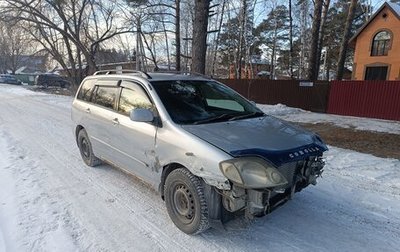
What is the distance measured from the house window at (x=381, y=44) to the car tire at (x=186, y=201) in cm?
2948

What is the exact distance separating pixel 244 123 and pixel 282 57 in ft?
142

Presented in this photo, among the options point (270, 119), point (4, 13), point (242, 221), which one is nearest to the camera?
point (242, 221)

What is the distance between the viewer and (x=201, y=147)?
308 cm

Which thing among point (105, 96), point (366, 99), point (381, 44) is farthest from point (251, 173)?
point (381, 44)

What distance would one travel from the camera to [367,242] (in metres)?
3.21

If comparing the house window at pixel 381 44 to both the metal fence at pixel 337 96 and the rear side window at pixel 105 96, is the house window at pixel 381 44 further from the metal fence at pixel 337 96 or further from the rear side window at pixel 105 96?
the rear side window at pixel 105 96

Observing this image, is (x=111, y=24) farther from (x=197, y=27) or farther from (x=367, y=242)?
(x=367, y=242)

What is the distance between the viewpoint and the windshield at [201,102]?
12.3ft

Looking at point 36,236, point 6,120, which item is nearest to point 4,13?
point 6,120

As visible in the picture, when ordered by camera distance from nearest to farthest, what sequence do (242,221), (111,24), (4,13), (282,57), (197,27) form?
(242,221) → (197,27) → (4,13) → (111,24) → (282,57)

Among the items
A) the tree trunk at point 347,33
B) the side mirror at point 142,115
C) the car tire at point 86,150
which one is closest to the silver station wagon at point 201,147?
the side mirror at point 142,115

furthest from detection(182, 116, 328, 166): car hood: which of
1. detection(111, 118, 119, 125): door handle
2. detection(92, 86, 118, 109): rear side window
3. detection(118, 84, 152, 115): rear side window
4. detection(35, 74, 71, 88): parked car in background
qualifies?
detection(35, 74, 71, 88): parked car in background

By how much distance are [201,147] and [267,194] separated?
2.59ft

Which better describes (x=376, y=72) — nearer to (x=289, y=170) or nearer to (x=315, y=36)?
(x=315, y=36)
